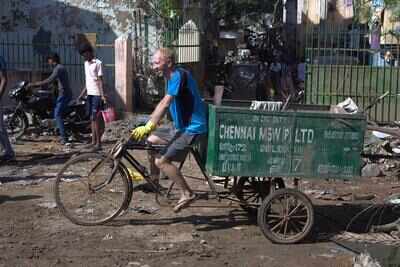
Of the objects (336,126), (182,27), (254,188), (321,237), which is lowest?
(321,237)

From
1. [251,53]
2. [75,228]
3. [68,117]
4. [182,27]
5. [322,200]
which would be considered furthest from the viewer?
[251,53]

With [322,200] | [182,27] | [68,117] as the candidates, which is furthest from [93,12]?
[322,200]

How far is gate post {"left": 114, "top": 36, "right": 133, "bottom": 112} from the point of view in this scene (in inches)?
614

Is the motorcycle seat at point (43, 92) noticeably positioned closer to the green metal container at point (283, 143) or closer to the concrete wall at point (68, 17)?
the concrete wall at point (68, 17)

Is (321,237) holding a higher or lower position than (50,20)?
lower

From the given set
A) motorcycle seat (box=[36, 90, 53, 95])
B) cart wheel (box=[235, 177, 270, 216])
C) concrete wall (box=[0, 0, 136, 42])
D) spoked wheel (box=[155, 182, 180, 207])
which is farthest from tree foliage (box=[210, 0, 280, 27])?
spoked wheel (box=[155, 182, 180, 207])

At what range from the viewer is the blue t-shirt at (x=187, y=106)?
6.68m

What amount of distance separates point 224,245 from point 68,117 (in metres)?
7.07

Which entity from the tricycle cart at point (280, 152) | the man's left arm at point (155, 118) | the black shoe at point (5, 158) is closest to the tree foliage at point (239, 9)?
the black shoe at point (5, 158)

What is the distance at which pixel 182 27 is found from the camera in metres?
17.5

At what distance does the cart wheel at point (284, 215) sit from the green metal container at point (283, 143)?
10.0 inches

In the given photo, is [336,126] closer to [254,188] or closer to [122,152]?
[254,188]

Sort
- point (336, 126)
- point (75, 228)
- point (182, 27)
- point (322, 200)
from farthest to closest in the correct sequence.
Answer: point (182, 27) → point (322, 200) → point (75, 228) → point (336, 126)

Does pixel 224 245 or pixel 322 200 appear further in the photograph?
pixel 322 200
